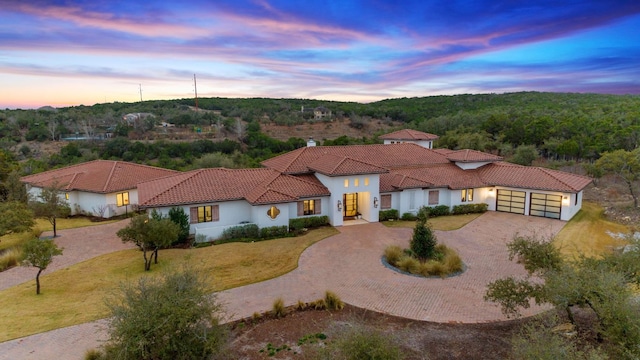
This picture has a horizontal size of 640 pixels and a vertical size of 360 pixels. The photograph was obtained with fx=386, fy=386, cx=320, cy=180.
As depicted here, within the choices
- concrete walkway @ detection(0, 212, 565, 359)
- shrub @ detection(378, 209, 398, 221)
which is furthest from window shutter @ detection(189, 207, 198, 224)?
shrub @ detection(378, 209, 398, 221)

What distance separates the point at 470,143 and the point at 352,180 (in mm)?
28638

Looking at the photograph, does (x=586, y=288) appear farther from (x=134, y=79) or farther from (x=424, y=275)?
(x=134, y=79)

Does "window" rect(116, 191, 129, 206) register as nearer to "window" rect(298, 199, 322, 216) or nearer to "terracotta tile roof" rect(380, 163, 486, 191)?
"window" rect(298, 199, 322, 216)

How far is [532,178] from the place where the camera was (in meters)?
29.2

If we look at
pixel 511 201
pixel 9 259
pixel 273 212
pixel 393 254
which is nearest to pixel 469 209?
pixel 511 201

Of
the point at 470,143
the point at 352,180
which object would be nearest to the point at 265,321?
the point at 352,180

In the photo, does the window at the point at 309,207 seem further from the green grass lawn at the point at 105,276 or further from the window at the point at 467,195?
the window at the point at 467,195

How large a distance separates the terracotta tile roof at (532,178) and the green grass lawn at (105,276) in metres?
14.6

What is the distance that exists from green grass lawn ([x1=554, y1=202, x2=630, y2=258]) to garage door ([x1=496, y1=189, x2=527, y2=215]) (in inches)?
136

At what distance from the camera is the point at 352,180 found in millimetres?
26641

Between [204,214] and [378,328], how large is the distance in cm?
1578

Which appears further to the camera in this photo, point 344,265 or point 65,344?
point 344,265

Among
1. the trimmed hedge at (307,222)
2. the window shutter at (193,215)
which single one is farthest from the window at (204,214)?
the trimmed hedge at (307,222)

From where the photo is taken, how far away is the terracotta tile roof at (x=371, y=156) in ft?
102
